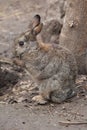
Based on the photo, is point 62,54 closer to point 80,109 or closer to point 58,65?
point 58,65

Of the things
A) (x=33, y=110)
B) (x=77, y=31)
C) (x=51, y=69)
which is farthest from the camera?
(x=77, y=31)

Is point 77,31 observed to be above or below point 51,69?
above

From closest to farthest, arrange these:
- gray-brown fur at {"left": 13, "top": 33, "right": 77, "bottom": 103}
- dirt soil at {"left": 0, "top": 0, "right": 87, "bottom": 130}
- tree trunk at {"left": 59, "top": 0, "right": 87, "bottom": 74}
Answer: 1. dirt soil at {"left": 0, "top": 0, "right": 87, "bottom": 130}
2. gray-brown fur at {"left": 13, "top": 33, "right": 77, "bottom": 103}
3. tree trunk at {"left": 59, "top": 0, "right": 87, "bottom": 74}

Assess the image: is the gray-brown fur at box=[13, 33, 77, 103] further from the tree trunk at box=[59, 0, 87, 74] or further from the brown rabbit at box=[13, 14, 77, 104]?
the tree trunk at box=[59, 0, 87, 74]

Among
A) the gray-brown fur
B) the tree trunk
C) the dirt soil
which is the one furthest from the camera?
the tree trunk

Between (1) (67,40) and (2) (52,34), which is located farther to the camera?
(2) (52,34)

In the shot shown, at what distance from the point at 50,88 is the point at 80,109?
65 centimetres

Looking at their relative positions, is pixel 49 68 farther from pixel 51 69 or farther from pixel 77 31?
pixel 77 31

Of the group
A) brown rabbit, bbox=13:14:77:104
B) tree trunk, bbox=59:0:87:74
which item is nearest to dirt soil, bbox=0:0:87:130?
brown rabbit, bbox=13:14:77:104

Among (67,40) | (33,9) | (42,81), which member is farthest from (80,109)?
(33,9)

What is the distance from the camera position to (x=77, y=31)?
9.88 metres

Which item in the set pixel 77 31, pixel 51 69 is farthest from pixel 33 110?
pixel 77 31

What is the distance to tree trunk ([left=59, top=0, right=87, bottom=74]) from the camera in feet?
32.1

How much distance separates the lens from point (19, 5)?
15766 mm
